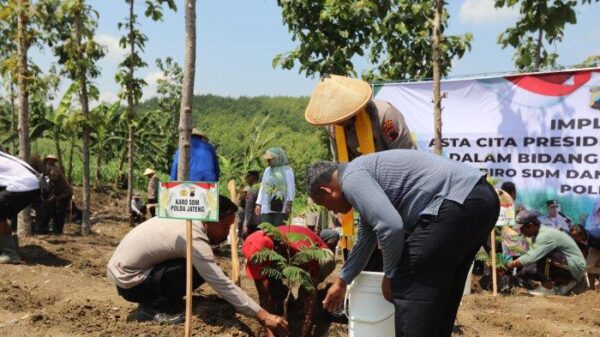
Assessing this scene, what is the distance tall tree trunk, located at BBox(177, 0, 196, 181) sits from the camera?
5.14m

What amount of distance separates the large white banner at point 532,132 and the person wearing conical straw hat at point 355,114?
14.1 feet

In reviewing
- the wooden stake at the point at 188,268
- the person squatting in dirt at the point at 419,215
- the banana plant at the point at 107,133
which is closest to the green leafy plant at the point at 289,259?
the wooden stake at the point at 188,268

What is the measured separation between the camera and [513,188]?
744cm

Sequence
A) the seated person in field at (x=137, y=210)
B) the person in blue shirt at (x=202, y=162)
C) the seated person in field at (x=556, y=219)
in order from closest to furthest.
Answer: the person in blue shirt at (x=202, y=162) < the seated person in field at (x=556, y=219) < the seated person in field at (x=137, y=210)

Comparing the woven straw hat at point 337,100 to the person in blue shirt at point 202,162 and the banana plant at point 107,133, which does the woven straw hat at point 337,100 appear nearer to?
the person in blue shirt at point 202,162

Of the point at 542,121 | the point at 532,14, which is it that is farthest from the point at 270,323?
the point at 532,14

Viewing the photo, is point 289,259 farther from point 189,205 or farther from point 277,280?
point 189,205

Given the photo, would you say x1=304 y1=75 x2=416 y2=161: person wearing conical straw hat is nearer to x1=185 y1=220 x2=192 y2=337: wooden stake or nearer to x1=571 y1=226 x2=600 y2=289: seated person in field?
x1=185 y1=220 x2=192 y2=337: wooden stake

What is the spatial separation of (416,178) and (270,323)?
1.55m

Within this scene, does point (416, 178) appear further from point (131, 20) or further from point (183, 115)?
point (131, 20)

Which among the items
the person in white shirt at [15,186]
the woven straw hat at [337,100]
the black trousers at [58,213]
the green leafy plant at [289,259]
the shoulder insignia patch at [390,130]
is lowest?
the black trousers at [58,213]

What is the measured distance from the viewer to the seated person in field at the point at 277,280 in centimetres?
404

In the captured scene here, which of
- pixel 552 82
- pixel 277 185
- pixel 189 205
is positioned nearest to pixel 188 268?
pixel 189 205

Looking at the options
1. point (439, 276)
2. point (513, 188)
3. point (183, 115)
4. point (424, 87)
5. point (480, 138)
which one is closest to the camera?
point (439, 276)
